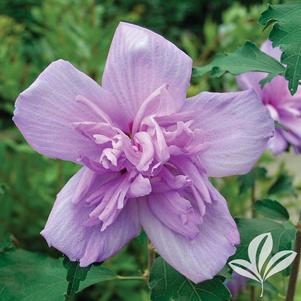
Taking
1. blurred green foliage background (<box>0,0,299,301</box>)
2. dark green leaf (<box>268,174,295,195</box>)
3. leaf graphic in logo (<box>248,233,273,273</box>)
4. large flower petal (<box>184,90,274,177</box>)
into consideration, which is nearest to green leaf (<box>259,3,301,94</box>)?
large flower petal (<box>184,90,274,177</box>)

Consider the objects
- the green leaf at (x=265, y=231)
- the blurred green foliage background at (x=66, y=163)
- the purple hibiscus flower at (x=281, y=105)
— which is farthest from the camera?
the blurred green foliage background at (x=66, y=163)

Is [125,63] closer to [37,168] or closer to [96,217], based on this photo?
[96,217]

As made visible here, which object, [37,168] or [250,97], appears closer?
[250,97]

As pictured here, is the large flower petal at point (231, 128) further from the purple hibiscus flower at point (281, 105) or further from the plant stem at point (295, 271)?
the purple hibiscus flower at point (281, 105)

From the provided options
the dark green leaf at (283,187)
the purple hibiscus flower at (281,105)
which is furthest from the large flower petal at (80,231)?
the dark green leaf at (283,187)

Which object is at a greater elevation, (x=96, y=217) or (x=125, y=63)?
(x=125, y=63)

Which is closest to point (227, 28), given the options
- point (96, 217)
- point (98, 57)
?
point (98, 57)
